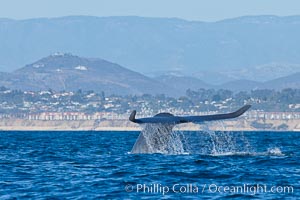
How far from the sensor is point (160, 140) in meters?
37.8

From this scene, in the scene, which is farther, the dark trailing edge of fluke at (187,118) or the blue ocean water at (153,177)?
the dark trailing edge of fluke at (187,118)

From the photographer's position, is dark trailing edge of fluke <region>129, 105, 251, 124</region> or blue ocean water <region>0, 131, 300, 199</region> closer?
blue ocean water <region>0, 131, 300, 199</region>

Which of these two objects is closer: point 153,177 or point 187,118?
point 153,177

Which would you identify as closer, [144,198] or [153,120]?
[144,198]

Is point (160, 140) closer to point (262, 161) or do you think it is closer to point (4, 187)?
point (262, 161)

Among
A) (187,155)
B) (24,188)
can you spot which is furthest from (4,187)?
(187,155)

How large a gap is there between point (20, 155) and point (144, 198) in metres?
18.0

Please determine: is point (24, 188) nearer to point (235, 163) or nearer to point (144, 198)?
point (144, 198)

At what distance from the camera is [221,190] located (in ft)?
94.2

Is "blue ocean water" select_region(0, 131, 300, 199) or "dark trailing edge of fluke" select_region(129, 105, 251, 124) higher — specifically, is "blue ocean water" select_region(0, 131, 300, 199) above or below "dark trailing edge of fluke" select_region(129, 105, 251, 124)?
below

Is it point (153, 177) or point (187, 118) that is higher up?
point (187, 118)

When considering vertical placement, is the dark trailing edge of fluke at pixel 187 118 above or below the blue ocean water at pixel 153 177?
above

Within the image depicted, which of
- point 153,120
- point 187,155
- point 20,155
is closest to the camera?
point 153,120

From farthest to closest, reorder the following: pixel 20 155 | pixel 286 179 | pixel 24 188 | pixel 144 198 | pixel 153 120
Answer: pixel 20 155, pixel 153 120, pixel 286 179, pixel 24 188, pixel 144 198
